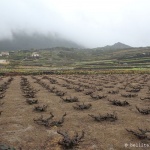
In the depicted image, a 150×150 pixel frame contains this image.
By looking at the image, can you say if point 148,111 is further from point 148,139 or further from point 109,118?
Result: point 148,139

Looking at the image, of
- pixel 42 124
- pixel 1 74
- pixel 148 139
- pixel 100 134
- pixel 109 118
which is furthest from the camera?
pixel 1 74

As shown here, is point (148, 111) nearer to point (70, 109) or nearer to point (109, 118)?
point (109, 118)

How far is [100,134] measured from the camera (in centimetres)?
983

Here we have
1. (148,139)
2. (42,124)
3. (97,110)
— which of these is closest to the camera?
(148,139)

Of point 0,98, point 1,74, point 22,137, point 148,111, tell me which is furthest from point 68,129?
point 1,74

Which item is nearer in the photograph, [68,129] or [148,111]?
[68,129]

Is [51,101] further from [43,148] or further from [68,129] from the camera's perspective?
[43,148]

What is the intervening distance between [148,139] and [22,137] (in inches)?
188

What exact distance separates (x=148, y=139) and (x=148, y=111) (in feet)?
13.5

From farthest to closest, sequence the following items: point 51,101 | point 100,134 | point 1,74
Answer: point 1,74 → point 51,101 → point 100,134

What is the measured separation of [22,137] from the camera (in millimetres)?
9547

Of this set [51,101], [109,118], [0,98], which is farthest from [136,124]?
[0,98]

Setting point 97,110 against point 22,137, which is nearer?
point 22,137

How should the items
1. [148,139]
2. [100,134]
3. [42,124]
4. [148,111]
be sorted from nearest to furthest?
[148,139], [100,134], [42,124], [148,111]
